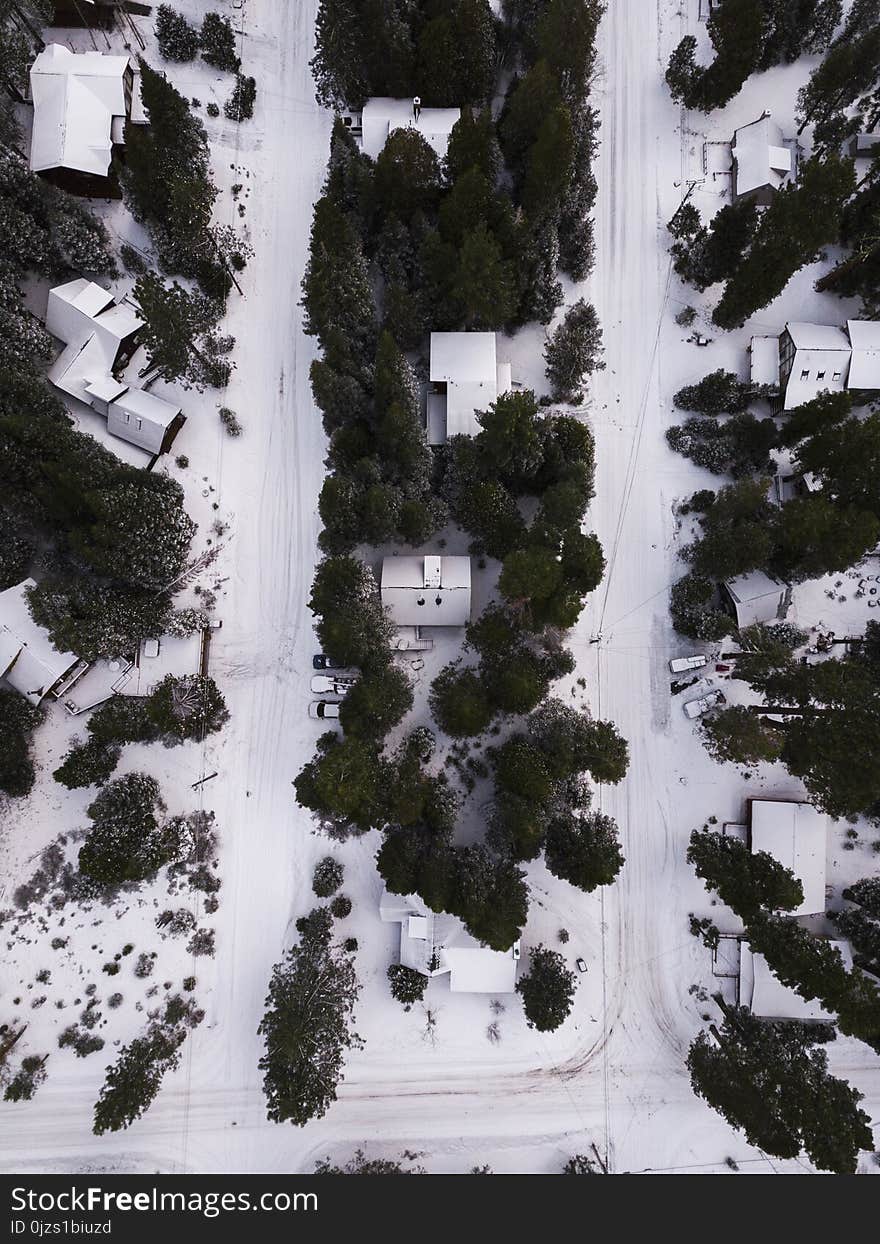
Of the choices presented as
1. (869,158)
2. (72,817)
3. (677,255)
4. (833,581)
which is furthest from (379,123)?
(72,817)

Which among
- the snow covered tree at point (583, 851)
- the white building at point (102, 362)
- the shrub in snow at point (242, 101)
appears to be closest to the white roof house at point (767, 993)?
A: the snow covered tree at point (583, 851)

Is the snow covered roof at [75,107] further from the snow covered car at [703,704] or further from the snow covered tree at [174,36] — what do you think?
the snow covered car at [703,704]

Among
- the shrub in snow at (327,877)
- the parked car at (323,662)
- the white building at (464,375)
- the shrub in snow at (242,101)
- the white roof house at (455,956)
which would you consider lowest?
the white roof house at (455,956)

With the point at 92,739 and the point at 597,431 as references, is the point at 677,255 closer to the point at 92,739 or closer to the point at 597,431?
the point at 597,431

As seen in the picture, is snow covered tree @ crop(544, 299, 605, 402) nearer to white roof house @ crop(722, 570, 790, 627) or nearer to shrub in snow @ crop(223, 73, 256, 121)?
white roof house @ crop(722, 570, 790, 627)

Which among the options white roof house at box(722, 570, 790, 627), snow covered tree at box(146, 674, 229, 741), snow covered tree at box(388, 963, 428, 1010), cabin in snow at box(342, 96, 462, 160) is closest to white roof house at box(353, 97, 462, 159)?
cabin in snow at box(342, 96, 462, 160)

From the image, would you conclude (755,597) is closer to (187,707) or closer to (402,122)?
(187,707)

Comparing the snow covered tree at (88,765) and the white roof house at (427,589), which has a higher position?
the white roof house at (427,589)

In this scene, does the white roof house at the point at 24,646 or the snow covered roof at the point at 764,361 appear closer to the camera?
the white roof house at the point at 24,646
